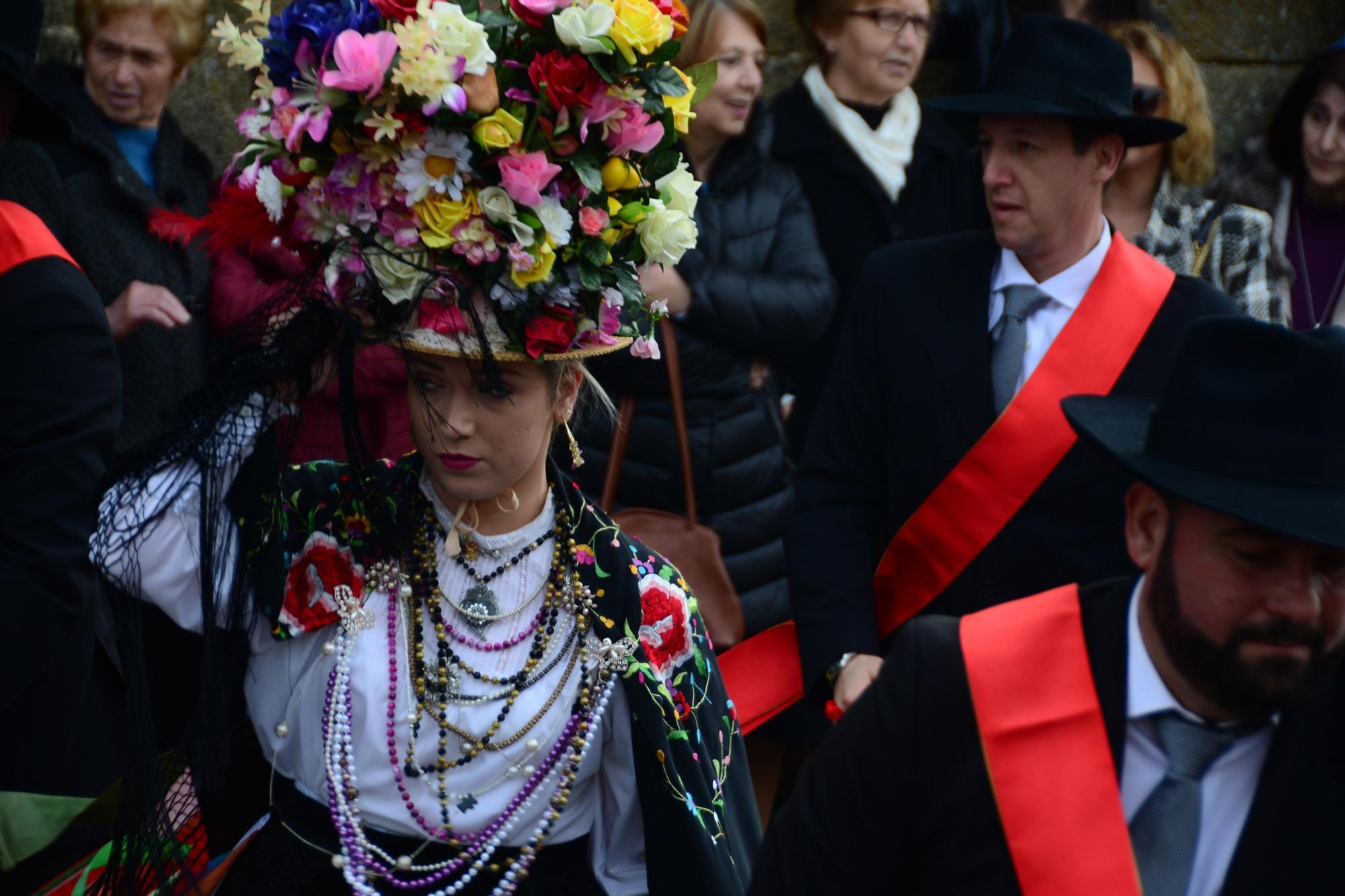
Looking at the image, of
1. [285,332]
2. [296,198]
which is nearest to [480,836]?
[285,332]

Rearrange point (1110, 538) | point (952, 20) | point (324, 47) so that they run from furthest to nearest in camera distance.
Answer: point (952, 20) → point (1110, 538) → point (324, 47)

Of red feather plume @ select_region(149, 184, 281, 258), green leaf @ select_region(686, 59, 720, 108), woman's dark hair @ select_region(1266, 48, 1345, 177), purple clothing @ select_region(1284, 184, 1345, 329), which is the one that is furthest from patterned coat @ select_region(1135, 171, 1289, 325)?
red feather plume @ select_region(149, 184, 281, 258)

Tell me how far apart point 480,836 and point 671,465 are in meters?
1.69

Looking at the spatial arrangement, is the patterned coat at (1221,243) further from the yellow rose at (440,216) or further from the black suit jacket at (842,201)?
the yellow rose at (440,216)

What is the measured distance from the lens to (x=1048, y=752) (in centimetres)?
222

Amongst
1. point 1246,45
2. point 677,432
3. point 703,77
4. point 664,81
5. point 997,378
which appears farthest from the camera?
point 1246,45

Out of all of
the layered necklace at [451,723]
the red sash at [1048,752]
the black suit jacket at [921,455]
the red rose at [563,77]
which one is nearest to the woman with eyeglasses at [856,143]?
the black suit jacket at [921,455]

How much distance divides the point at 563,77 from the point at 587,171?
157 millimetres

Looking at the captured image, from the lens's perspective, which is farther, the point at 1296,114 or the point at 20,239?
the point at 1296,114

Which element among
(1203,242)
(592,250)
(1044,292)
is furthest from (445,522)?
(1203,242)

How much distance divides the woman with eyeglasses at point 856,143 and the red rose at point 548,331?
223 cm

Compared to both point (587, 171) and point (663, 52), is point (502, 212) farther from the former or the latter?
point (663, 52)

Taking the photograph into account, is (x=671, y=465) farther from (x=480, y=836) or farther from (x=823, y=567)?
(x=480, y=836)

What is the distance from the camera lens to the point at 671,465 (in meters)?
4.42
